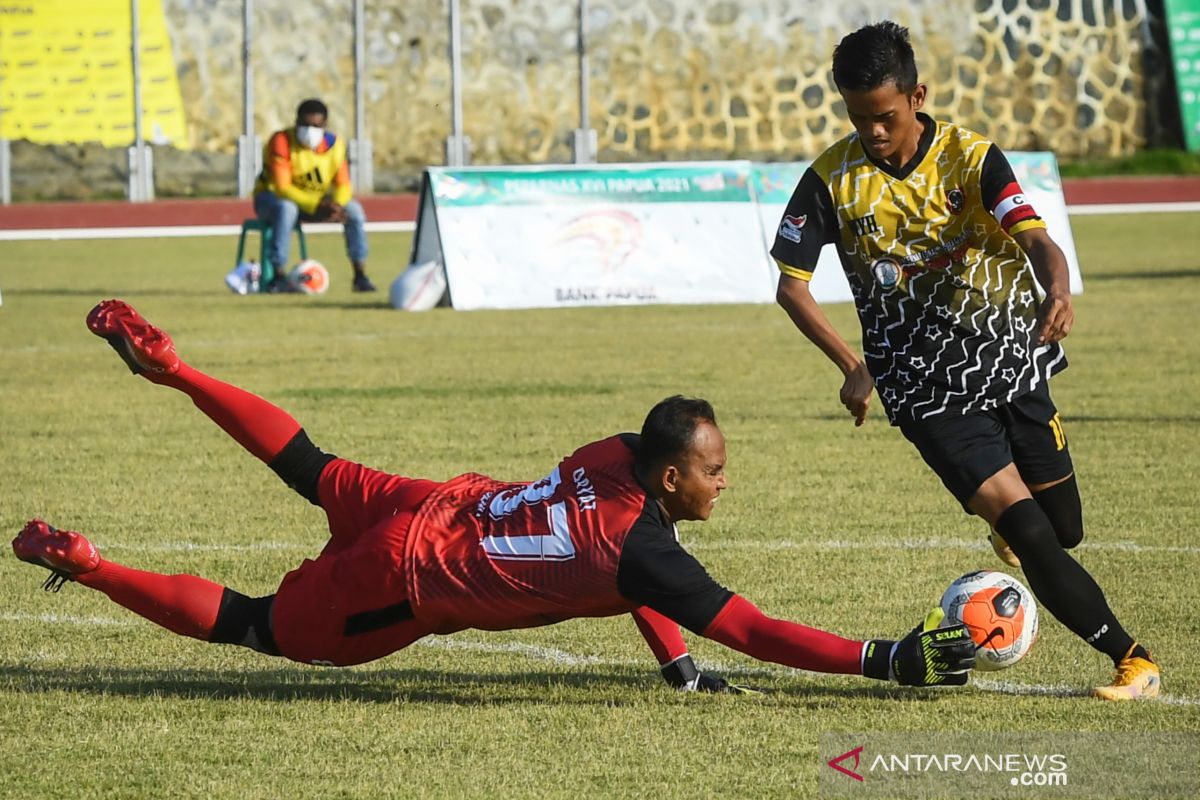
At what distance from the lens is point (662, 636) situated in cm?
530

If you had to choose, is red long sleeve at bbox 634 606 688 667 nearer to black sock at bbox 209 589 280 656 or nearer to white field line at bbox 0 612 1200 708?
white field line at bbox 0 612 1200 708

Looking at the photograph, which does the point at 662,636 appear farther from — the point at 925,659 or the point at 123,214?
the point at 123,214

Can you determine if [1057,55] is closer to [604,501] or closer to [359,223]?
[359,223]

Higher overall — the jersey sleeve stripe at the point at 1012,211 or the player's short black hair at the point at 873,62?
the player's short black hair at the point at 873,62

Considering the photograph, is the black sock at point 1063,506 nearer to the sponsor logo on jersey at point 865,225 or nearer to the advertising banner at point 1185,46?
the sponsor logo on jersey at point 865,225

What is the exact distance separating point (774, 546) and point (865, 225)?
224 cm

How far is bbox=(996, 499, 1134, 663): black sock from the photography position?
509 cm

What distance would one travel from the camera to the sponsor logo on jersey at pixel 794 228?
5406 millimetres

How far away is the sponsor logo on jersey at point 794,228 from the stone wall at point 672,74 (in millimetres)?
26612

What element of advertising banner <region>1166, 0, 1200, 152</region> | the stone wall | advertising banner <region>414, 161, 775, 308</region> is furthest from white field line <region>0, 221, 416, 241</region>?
advertising banner <region>1166, 0, 1200, 152</region>

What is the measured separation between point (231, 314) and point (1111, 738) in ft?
42.5

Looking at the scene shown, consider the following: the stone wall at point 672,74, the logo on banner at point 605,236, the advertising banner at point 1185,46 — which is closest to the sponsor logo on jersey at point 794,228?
the logo on banner at point 605,236

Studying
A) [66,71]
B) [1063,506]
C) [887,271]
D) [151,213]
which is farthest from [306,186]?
[1063,506]

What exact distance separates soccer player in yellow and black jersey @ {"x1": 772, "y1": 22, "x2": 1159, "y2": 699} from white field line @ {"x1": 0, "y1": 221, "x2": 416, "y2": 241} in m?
22.6
